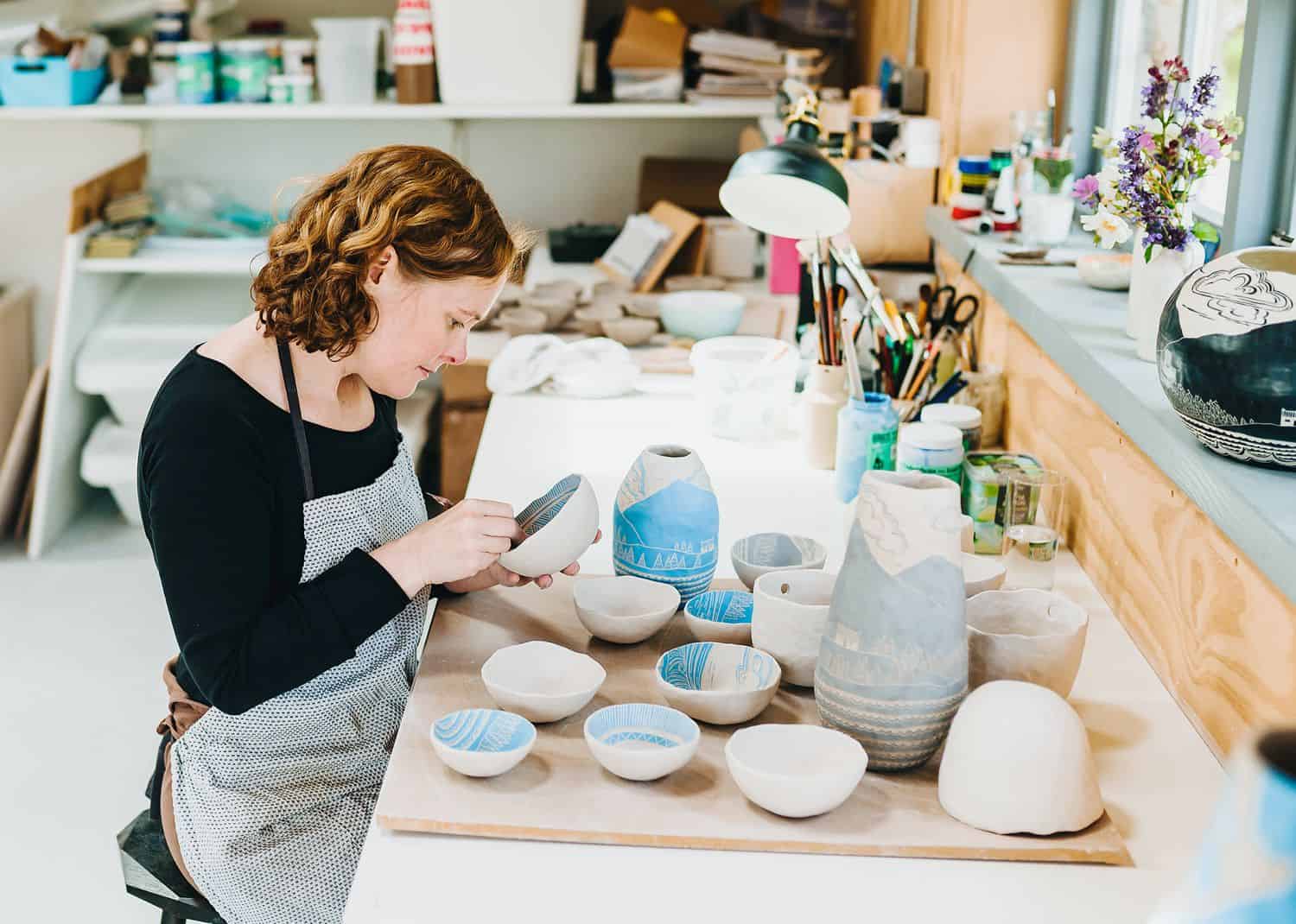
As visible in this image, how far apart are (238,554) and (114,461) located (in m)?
2.48

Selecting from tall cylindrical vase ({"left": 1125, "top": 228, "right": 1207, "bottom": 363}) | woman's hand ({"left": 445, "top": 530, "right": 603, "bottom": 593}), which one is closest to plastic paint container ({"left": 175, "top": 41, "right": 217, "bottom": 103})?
woman's hand ({"left": 445, "top": 530, "right": 603, "bottom": 593})

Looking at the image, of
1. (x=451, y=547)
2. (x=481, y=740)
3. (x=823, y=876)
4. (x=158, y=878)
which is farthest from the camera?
(x=158, y=878)

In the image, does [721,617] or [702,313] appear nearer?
[721,617]

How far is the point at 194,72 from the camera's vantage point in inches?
136

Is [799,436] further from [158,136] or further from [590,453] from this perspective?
[158,136]

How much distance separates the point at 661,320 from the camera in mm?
2863

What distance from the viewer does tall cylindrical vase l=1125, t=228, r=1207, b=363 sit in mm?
1419

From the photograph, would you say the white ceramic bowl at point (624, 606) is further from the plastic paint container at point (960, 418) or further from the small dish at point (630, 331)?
the small dish at point (630, 331)

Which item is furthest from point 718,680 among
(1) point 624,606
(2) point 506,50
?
(2) point 506,50

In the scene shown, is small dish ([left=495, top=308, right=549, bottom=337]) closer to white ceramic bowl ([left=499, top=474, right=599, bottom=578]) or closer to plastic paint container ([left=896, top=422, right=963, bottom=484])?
plastic paint container ([left=896, top=422, right=963, bottom=484])

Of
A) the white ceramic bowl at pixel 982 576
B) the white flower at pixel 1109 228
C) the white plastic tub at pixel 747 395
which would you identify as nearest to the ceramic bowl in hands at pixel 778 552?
the white ceramic bowl at pixel 982 576

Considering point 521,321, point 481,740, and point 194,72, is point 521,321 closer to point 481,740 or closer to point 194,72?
point 194,72

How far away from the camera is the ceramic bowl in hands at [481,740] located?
1037 mm

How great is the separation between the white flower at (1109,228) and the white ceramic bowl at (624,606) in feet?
2.09
